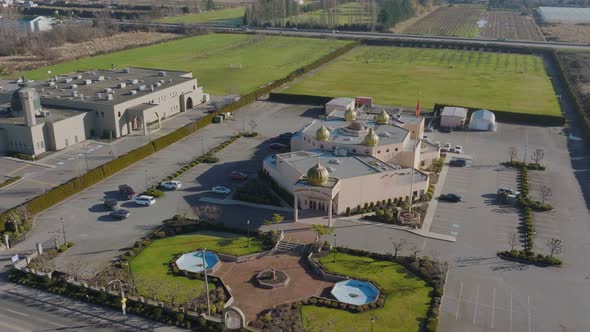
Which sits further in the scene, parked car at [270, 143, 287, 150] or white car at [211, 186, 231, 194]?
parked car at [270, 143, 287, 150]

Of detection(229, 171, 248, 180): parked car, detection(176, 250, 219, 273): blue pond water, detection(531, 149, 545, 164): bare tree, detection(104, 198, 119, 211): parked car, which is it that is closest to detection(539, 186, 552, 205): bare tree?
detection(531, 149, 545, 164): bare tree

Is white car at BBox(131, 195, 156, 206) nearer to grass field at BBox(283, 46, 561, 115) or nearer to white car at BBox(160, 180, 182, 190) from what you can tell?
white car at BBox(160, 180, 182, 190)

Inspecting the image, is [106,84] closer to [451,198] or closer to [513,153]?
[451,198]

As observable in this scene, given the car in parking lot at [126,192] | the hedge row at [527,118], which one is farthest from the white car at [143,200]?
the hedge row at [527,118]

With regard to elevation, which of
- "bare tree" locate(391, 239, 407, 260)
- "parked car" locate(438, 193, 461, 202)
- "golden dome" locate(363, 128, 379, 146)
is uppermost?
"golden dome" locate(363, 128, 379, 146)

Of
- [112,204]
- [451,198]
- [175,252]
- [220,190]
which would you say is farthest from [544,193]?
[112,204]

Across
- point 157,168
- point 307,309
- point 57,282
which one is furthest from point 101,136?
point 307,309

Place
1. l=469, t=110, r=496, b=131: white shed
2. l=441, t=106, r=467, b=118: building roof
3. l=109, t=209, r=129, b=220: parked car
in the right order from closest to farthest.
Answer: l=109, t=209, r=129, b=220: parked car → l=469, t=110, r=496, b=131: white shed → l=441, t=106, r=467, b=118: building roof
